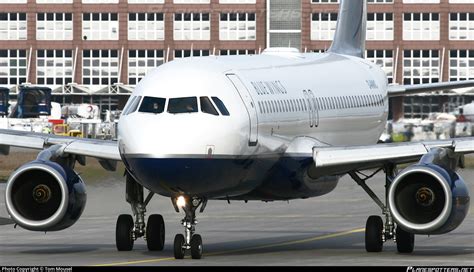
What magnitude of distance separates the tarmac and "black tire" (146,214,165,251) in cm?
28

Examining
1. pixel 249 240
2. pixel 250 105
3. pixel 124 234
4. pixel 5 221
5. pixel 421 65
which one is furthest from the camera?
pixel 421 65

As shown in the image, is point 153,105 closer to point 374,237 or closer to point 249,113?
point 249,113

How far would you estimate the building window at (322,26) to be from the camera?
149 m

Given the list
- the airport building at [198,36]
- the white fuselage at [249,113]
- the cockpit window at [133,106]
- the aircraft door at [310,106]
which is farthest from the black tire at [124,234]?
the airport building at [198,36]

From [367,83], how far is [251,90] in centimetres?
1069

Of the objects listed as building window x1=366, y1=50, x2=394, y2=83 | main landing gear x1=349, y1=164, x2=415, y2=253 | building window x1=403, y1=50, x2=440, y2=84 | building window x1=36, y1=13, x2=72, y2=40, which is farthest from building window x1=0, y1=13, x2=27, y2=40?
main landing gear x1=349, y1=164, x2=415, y2=253

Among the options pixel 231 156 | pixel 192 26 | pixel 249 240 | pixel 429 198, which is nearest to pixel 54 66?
pixel 192 26

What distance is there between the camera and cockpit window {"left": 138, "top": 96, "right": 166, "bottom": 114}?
1062 inches

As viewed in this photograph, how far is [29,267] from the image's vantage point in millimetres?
25719

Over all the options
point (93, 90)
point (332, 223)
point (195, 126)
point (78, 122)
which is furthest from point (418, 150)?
point (93, 90)

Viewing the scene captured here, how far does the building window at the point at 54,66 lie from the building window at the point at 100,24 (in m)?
3.38

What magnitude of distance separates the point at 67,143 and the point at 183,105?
16.8 feet

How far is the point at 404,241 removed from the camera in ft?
102

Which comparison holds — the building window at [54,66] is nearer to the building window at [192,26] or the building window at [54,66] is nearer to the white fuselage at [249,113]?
the building window at [192,26]
